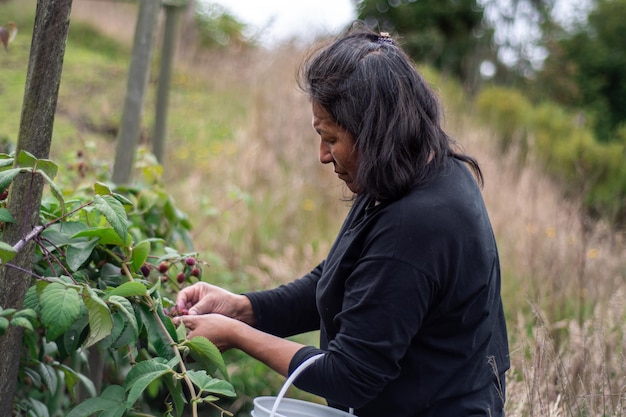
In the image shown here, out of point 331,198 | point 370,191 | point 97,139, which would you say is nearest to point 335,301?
point 370,191

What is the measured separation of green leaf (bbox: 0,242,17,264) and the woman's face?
2.57 feet

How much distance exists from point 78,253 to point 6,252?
29cm

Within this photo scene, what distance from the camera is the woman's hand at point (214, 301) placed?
2.23 meters

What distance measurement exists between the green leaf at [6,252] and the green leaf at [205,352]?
459 millimetres

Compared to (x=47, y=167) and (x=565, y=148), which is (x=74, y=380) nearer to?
(x=47, y=167)

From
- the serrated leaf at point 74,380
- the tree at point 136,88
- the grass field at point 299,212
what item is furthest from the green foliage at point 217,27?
the serrated leaf at point 74,380

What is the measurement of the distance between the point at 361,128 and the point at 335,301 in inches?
17.9

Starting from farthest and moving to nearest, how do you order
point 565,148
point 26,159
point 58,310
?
1. point 565,148
2. point 26,159
3. point 58,310

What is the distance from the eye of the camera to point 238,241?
523 centimetres

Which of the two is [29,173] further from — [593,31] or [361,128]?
[593,31]

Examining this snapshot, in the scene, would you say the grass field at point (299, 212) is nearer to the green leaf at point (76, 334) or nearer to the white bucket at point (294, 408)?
the white bucket at point (294, 408)

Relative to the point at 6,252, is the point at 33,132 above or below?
above

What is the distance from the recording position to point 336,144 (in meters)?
1.97

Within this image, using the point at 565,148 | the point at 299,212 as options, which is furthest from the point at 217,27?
the point at 299,212
